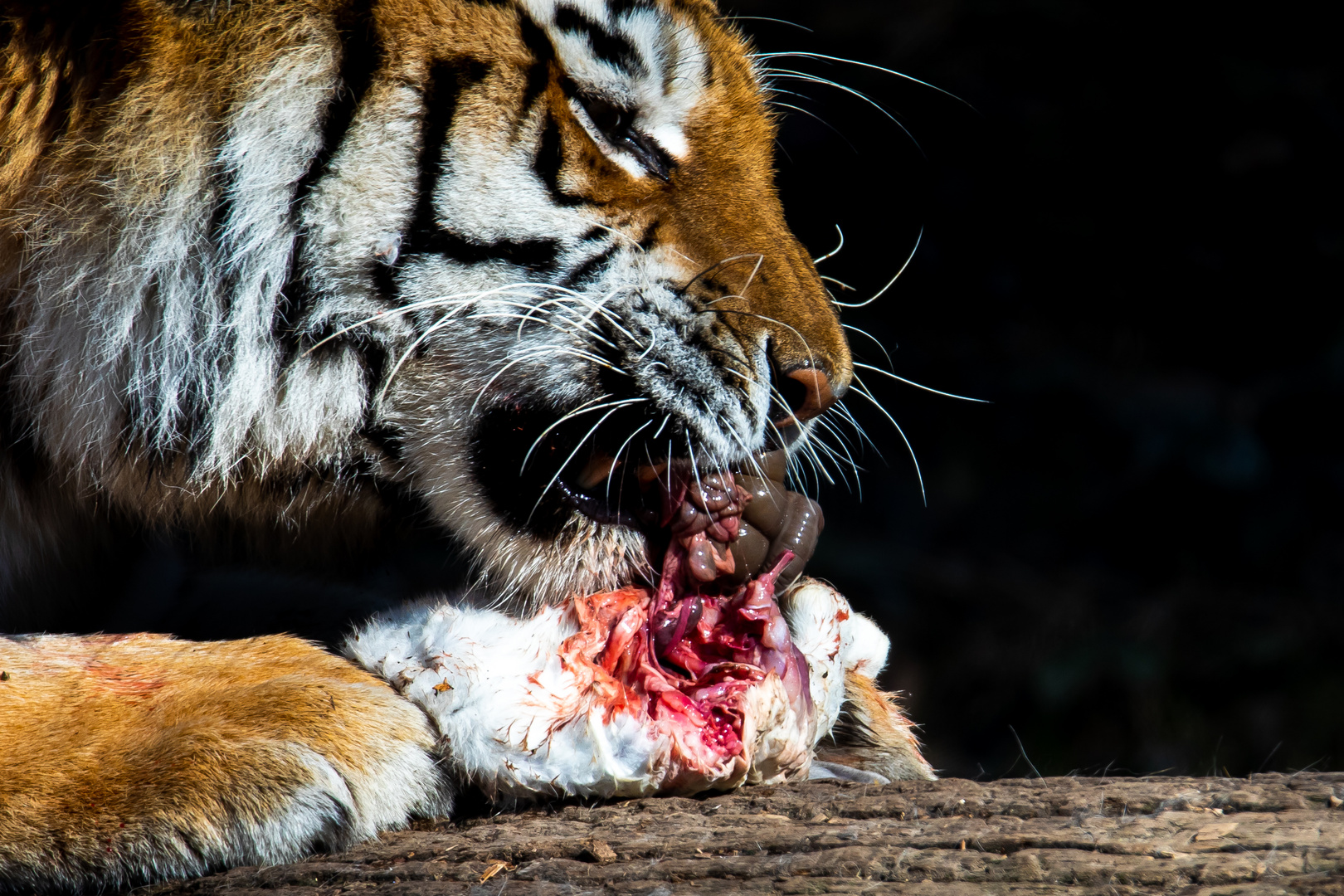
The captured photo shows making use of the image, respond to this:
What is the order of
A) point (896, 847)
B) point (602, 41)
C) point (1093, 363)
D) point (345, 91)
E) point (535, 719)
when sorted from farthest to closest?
point (1093, 363) → point (602, 41) → point (345, 91) → point (535, 719) → point (896, 847)

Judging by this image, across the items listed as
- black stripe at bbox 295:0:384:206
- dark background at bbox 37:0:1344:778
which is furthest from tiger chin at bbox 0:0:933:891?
dark background at bbox 37:0:1344:778

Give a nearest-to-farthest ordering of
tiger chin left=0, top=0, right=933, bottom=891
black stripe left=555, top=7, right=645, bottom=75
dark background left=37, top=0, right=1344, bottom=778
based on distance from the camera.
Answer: tiger chin left=0, top=0, right=933, bottom=891, black stripe left=555, top=7, right=645, bottom=75, dark background left=37, top=0, right=1344, bottom=778

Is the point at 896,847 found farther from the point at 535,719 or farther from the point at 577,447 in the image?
the point at 577,447

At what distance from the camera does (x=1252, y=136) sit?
10.5 ft

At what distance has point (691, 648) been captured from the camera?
1.26m

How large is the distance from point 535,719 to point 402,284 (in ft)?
1.48

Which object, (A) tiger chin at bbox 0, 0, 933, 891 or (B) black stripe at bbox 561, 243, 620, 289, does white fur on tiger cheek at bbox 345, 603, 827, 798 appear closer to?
(A) tiger chin at bbox 0, 0, 933, 891

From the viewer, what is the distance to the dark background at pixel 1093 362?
10.3 feet

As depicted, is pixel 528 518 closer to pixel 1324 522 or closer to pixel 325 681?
pixel 325 681

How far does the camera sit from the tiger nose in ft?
4.24

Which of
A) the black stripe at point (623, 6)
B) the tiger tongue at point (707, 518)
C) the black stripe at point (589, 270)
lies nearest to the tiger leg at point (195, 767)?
the tiger tongue at point (707, 518)

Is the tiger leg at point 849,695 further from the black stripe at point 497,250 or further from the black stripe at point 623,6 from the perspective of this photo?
the black stripe at point 623,6

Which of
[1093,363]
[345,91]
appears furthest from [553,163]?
[1093,363]

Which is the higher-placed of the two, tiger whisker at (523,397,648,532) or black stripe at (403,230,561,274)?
black stripe at (403,230,561,274)
